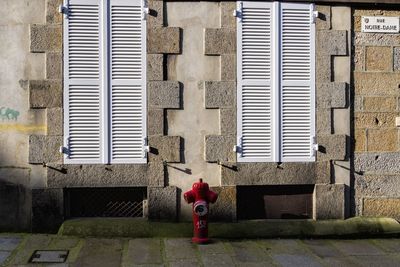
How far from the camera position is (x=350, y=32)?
266 inches

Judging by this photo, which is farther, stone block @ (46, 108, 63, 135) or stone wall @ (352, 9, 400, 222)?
stone wall @ (352, 9, 400, 222)

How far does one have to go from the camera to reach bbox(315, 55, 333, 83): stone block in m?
6.66

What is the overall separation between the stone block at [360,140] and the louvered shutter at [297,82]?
24.6 inches

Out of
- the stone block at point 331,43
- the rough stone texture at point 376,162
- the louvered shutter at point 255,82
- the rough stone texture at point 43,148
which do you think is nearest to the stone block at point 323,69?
the stone block at point 331,43

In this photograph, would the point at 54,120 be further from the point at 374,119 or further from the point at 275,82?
the point at 374,119

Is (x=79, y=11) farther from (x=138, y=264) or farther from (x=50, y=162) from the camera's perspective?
(x=138, y=264)

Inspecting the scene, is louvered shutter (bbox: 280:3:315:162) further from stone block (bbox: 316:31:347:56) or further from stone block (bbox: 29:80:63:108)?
stone block (bbox: 29:80:63:108)

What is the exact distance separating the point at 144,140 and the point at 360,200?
305 centimetres

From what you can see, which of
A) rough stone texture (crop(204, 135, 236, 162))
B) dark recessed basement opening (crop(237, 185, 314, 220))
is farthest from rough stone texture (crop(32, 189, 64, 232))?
dark recessed basement opening (crop(237, 185, 314, 220))

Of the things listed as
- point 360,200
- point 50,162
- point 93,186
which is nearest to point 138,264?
point 93,186

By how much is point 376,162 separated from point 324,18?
6.81 feet

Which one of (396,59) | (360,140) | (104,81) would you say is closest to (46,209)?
(104,81)

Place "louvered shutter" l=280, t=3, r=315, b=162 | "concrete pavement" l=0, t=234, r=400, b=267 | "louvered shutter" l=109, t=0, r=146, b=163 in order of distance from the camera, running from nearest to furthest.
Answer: "concrete pavement" l=0, t=234, r=400, b=267 → "louvered shutter" l=109, t=0, r=146, b=163 → "louvered shutter" l=280, t=3, r=315, b=162

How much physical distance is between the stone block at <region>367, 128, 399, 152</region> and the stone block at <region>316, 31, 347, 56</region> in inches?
45.9
